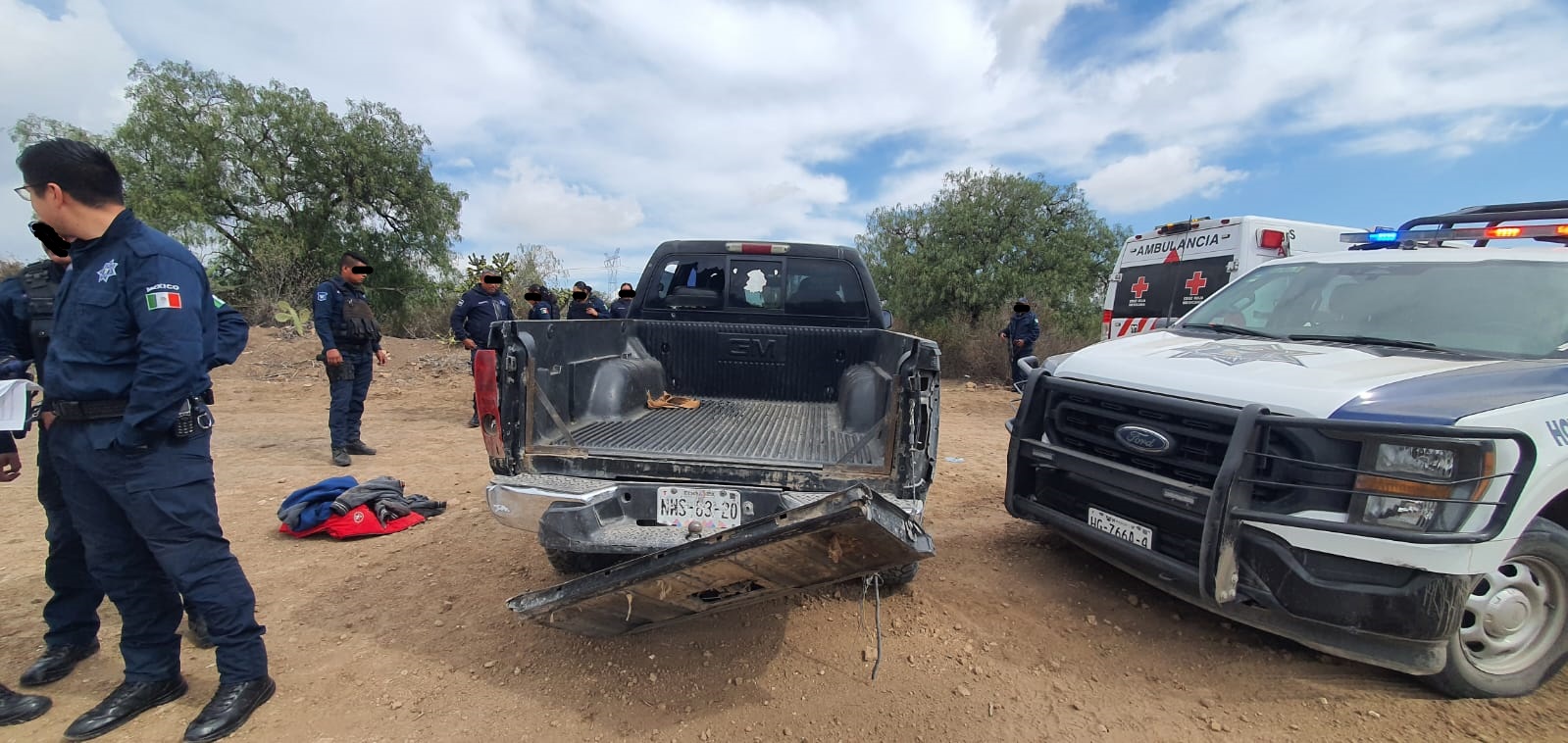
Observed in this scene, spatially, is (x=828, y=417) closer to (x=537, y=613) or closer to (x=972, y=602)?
(x=972, y=602)

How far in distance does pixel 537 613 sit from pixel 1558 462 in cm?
368

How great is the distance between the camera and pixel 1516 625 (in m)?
2.69

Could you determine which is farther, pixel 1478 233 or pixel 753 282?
pixel 753 282

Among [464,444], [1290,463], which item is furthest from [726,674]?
[464,444]

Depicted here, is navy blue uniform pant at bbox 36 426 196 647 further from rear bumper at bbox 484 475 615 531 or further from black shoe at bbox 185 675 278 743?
rear bumper at bbox 484 475 615 531

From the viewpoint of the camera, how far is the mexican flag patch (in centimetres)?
231

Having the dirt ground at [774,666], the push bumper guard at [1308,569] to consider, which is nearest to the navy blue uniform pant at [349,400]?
the dirt ground at [774,666]

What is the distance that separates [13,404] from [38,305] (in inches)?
21.6

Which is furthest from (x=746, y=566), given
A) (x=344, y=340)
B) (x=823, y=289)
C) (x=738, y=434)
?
(x=344, y=340)

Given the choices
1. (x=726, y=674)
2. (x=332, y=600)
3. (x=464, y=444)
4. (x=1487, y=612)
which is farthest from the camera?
(x=464, y=444)

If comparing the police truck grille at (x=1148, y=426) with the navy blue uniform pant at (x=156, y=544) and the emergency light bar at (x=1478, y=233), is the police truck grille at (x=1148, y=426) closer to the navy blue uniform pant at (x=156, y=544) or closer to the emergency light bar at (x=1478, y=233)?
the emergency light bar at (x=1478, y=233)

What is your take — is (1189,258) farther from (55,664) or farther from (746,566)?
(55,664)

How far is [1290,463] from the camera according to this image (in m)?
2.57

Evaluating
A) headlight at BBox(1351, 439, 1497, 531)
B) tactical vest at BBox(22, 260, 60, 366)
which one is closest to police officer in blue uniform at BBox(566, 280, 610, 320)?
tactical vest at BBox(22, 260, 60, 366)
